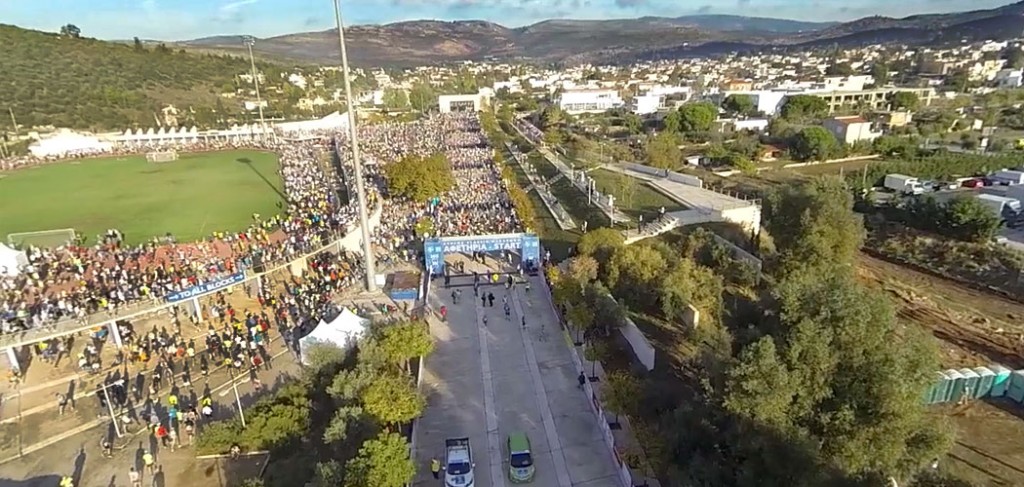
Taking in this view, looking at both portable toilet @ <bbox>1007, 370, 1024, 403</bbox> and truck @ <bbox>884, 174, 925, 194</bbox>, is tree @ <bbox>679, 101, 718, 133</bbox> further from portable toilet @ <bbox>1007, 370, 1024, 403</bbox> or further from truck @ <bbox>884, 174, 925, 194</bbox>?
portable toilet @ <bbox>1007, 370, 1024, 403</bbox>

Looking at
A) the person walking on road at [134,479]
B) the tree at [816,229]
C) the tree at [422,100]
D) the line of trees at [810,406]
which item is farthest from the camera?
the tree at [422,100]

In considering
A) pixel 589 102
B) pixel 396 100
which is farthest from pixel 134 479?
pixel 396 100

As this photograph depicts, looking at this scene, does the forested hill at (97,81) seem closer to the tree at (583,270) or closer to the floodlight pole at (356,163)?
the floodlight pole at (356,163)

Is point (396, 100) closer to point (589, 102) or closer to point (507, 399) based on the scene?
point (589, 102)

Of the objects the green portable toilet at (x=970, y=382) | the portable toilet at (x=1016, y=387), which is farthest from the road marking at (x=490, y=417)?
the portable toilet at (x=1016, y=387)

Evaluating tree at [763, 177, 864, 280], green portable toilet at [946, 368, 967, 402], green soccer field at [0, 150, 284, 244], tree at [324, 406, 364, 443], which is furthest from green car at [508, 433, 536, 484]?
green soccer field at [0, 150, 284, 244]

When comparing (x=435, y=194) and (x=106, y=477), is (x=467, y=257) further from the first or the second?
(x=106, y=477)
